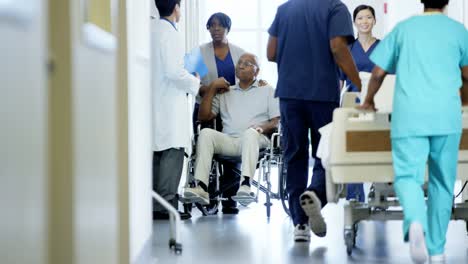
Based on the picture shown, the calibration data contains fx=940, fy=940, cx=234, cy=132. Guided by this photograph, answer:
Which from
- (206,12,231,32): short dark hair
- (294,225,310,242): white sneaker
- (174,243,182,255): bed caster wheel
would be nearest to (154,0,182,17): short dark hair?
(206,12,231,32): short dark hair

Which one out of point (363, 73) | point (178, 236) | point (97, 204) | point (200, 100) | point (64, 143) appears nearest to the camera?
point (64, 143)

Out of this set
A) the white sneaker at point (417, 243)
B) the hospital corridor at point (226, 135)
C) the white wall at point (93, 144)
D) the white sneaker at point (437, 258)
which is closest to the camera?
the hospital corridor at point (226, 135)

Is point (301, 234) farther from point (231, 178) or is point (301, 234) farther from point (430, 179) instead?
point (231, 178)

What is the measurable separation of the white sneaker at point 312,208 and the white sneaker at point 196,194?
1.34m

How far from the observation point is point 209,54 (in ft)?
21.1

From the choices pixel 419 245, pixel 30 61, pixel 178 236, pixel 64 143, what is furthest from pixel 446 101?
pixel 30 61

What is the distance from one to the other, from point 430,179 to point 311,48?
1.10 m

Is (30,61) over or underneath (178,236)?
over

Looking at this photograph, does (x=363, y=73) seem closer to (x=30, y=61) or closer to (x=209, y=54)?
(x=209, y=54)

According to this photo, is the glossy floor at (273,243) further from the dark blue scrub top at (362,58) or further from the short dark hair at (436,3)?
the short dark hair at (436,3)

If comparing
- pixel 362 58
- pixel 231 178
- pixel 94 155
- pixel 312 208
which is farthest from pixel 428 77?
pixel 231 178

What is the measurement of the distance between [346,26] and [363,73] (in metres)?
0.66

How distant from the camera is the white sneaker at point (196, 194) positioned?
5.72 metres

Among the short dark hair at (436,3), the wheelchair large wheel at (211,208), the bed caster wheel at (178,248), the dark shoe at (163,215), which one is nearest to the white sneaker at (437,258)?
the short dark hair at (436,3)
